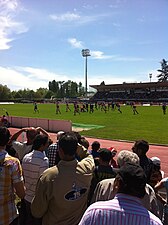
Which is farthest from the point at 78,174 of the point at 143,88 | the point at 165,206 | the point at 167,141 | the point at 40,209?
the point at 143,88

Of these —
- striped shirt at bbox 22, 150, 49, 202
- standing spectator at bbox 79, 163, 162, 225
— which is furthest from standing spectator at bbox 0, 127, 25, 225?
standing spectator at bbox 79, 163, 162, 225

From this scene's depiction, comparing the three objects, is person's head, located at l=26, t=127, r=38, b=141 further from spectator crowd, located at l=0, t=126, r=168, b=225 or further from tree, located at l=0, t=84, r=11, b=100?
tree, located at l=0, t=84, r=11, b=100

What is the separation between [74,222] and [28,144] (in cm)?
288

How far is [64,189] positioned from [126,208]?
117 cm

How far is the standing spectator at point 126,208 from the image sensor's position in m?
2.00

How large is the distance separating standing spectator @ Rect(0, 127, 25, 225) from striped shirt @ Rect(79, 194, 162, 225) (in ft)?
5.13

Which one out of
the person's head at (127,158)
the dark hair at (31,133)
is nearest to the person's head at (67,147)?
the person's head at (127,158)

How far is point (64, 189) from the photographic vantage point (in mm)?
3035

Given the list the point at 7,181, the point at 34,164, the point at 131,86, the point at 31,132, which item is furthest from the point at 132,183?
the point at 131,86

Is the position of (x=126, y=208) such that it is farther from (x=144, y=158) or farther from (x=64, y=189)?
(x=144, y=158)

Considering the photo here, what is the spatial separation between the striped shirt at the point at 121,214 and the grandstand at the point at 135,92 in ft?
271

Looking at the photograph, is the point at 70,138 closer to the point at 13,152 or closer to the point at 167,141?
the point at 13,152

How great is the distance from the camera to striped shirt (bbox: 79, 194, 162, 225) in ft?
6.56

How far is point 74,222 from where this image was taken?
10.7ft
